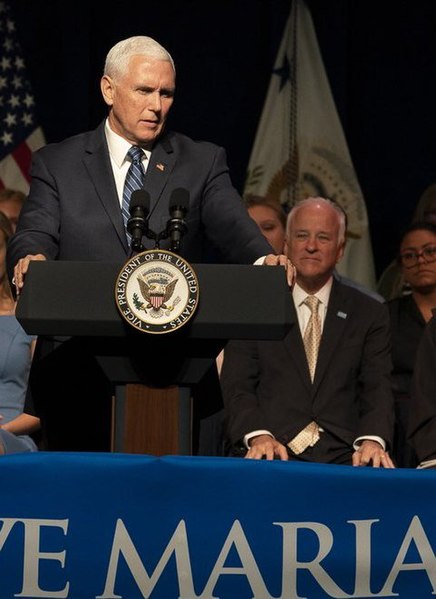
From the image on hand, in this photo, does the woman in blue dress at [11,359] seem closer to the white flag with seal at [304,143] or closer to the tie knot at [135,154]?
the tie knot at [135,154]

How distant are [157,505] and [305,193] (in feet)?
12.4

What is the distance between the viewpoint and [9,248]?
9.20 feet

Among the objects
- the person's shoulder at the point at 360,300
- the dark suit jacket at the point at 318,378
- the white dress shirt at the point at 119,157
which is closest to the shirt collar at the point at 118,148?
the white dress shirt at the point at 119,157

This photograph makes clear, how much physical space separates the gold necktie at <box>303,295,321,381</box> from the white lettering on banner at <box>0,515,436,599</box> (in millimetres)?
1611

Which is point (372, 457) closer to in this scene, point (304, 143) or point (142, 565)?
point (142, 565)

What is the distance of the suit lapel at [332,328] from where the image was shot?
4016mm

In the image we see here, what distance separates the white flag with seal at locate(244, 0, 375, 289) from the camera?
19.7 ft

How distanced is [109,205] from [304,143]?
3.34m

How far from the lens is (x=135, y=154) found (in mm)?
2898

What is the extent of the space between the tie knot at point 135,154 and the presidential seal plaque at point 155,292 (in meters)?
0.46

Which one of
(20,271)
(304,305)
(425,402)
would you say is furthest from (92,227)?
(304,305)

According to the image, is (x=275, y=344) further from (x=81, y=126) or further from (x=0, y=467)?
(x=81, y=126)

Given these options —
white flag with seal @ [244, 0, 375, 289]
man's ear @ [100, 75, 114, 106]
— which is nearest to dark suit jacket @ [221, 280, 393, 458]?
man's ear @ [100, 75, 114, 106]

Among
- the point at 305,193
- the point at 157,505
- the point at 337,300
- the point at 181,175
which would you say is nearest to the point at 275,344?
the point at 337,300
